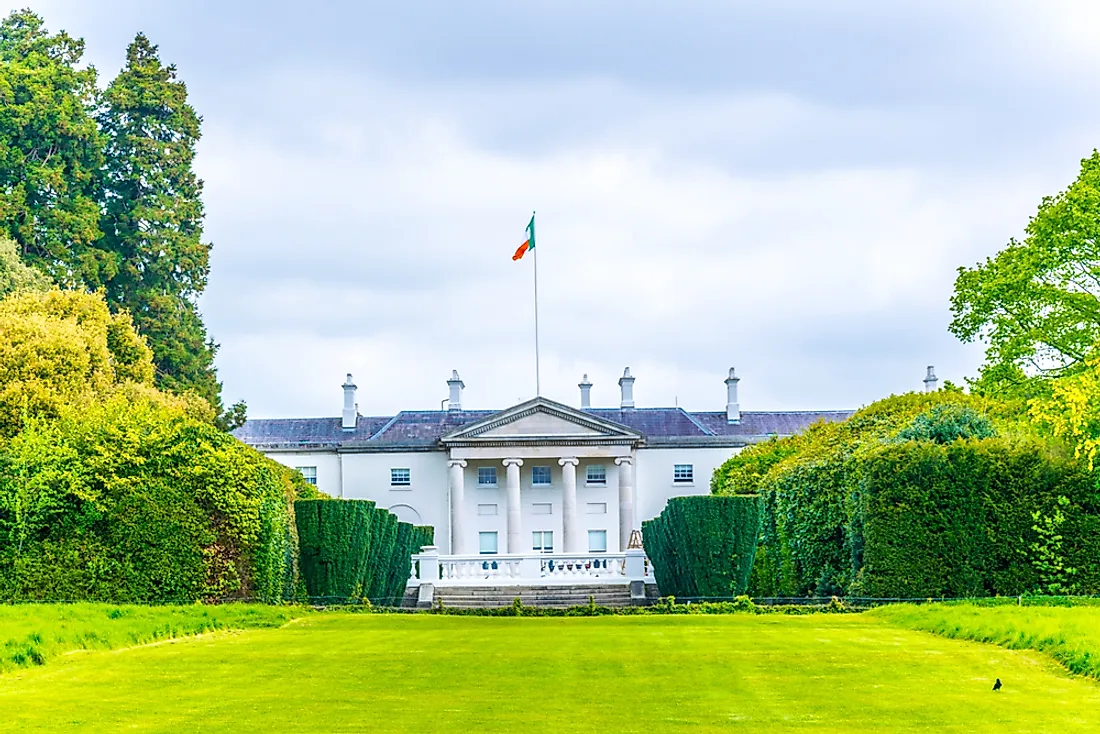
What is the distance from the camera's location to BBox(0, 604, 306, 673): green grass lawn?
13469 millimetres

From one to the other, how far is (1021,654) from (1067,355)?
21.9 m

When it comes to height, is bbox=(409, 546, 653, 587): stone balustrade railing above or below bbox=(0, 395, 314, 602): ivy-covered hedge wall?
below

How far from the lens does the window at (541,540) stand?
2778 inches

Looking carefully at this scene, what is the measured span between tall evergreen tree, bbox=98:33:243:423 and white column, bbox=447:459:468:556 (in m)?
20.3

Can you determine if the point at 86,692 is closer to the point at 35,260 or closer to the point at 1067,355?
the point at 1067,355

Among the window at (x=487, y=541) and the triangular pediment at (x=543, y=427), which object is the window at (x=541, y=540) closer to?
the window at (x=487, y=541)


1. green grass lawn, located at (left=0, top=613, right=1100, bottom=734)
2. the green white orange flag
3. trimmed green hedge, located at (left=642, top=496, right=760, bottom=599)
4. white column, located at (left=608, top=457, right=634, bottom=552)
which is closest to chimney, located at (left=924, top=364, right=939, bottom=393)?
white column, located at (left=608, top=457, right=634, bottom=552)

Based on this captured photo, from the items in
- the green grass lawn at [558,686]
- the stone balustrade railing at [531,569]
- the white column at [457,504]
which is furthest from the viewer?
the white column at [457,504]

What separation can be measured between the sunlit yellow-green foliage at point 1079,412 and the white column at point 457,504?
1879 inches

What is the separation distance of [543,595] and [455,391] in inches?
1690

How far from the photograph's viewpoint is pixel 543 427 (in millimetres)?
68125

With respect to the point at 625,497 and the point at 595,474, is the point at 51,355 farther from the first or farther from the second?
the point at 595,474

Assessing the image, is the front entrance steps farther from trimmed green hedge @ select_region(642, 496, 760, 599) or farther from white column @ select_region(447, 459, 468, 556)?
white column @ select_region(447, 459, 468, 556)

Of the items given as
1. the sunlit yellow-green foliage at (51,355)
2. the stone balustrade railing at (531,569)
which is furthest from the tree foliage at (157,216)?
the stone balustrade railing at (531,569)
